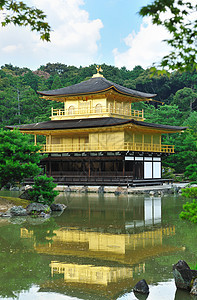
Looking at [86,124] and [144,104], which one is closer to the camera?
[86,124]

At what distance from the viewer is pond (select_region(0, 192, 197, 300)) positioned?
25.3 ft

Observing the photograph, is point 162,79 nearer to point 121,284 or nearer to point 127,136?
point 127,136

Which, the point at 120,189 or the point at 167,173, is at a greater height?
the point at 167,173

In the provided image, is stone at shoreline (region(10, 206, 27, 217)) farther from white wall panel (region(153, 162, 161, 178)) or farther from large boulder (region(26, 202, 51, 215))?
white wall panel (region(153, 162, 161, 178))

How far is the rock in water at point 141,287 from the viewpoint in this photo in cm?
746

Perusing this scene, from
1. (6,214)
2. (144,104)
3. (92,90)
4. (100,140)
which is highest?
(144,104)

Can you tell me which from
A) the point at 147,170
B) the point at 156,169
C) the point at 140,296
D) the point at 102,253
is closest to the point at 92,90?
the point at 147,170

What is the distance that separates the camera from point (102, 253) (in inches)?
414

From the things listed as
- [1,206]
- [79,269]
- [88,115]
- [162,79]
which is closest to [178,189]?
[88,115]

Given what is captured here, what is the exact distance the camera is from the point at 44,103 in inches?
2522

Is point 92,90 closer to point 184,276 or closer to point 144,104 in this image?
point 144,104

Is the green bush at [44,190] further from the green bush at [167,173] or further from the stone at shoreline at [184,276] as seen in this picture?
the green bush at [167,173]

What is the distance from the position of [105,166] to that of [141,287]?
93.8 ft

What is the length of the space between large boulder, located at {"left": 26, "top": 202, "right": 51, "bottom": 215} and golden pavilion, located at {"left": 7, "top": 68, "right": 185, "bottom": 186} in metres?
14.5
